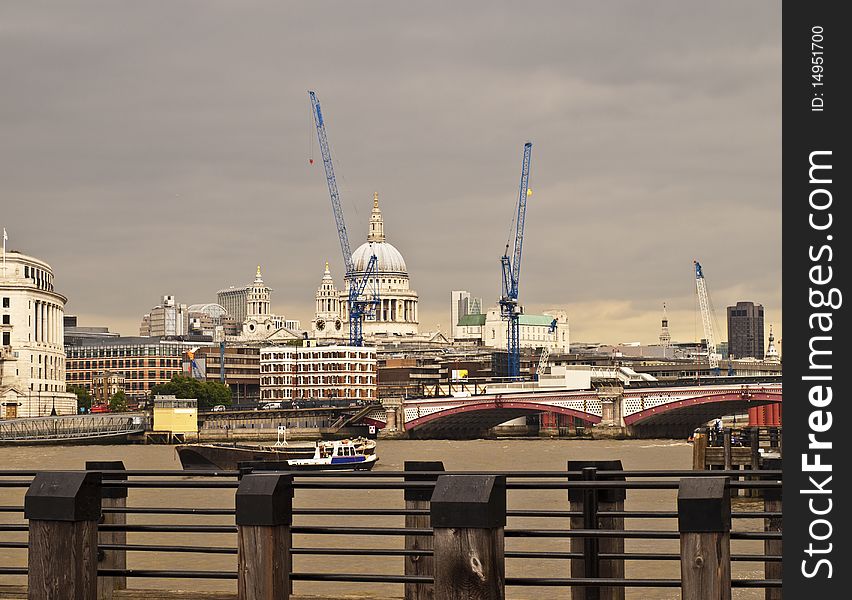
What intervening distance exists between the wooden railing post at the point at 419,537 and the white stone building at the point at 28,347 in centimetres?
11173

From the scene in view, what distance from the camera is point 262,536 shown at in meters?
7.83

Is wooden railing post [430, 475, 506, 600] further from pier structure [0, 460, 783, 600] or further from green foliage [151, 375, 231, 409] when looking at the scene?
green foliage [151, 375, 231, 409]

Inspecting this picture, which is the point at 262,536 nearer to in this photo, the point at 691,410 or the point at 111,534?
the point at 111,534

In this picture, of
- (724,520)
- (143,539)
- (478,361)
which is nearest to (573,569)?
(724,520)

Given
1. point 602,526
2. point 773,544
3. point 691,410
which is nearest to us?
point 602,526

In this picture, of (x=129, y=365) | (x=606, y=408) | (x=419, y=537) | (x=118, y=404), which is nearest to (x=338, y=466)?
(x=606, y=408)

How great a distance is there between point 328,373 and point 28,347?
37119 mm

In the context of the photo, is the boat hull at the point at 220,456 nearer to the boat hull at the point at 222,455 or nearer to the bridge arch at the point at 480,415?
the boat hull at the point at 222,455

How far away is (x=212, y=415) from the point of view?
395 feet

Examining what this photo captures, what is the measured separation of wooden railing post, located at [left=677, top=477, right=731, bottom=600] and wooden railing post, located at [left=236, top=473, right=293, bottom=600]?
2.08m

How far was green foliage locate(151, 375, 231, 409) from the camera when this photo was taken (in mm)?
144375

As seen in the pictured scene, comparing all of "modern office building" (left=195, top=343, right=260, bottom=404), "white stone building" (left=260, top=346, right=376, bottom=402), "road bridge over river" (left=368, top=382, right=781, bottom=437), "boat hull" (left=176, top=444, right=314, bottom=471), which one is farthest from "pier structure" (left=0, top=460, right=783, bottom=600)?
"modern office building" (left=195, top=343, right=260, bottom=404)
